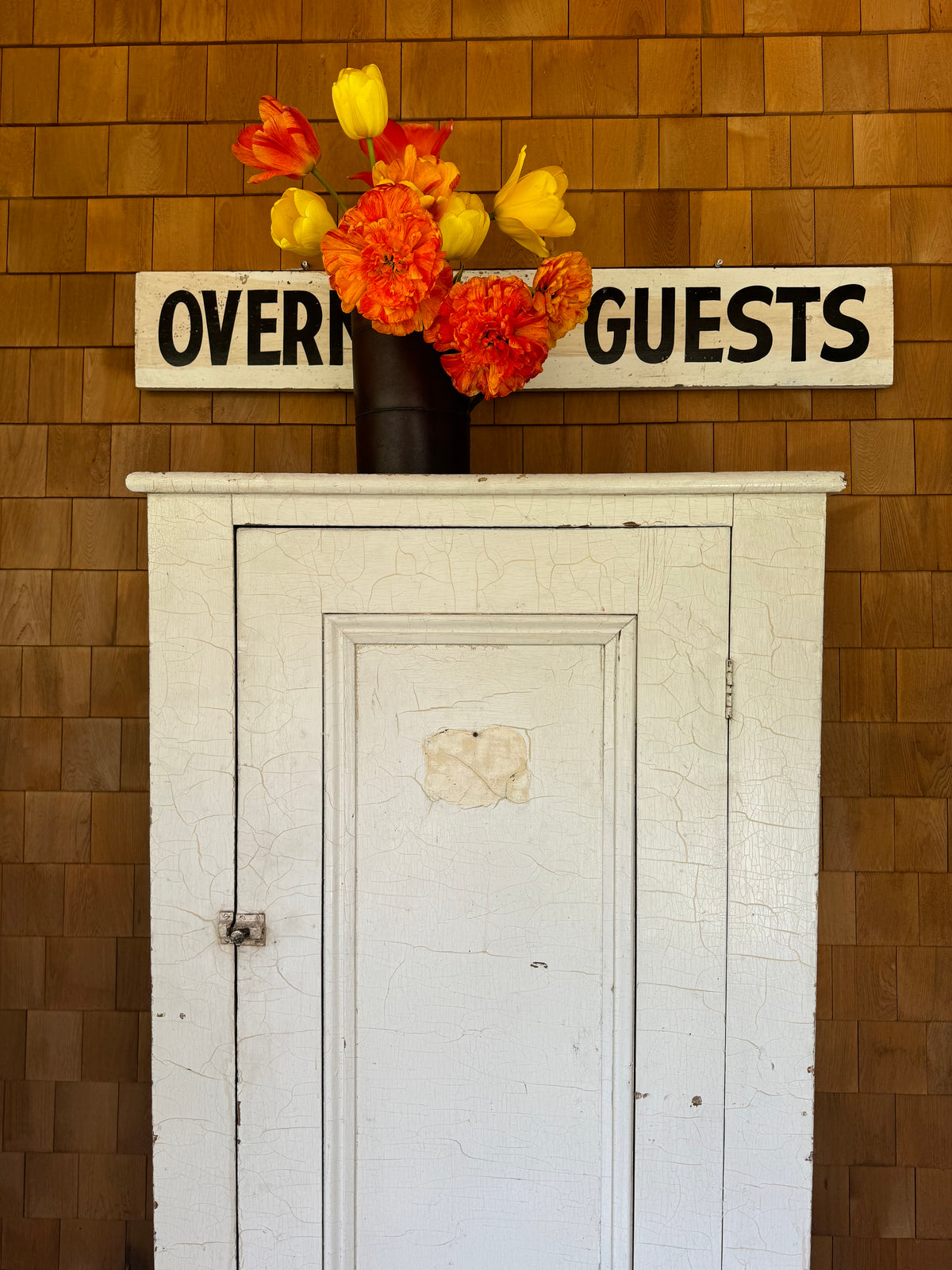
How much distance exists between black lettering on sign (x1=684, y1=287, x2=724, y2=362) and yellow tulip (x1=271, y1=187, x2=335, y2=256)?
2.10 feet

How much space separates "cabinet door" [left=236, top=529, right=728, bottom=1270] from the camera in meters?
0.93

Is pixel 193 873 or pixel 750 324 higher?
pixel 750 324

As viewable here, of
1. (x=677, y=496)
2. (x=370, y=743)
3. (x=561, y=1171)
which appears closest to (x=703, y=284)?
(x=677, y=496)

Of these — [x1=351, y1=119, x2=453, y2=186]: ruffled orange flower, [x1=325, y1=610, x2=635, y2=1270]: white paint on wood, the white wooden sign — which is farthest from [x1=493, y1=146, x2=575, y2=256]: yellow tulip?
[x1=325, y1=610, x2=635, y2=1270]: white paint on wood

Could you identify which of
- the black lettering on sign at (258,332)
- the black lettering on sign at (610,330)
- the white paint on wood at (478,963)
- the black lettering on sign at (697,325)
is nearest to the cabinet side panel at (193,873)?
the white paint on wood at (478,963)

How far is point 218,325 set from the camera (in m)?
1.46

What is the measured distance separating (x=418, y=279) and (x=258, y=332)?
1.99 feet

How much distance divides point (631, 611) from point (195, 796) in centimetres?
52

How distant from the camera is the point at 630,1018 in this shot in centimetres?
94

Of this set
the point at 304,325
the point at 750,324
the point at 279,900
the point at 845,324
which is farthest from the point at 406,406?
the point at 845,324

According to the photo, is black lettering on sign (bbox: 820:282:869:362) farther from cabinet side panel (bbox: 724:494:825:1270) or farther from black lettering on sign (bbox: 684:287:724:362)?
cabinet side panel (bbox: 724:494:825:1270)

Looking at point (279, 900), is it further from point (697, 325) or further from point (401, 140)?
point (697, 325)

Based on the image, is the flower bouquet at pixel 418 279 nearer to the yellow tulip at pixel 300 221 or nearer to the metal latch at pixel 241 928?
the yellow tulip at pixel 300 221

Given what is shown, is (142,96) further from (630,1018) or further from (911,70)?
(630,1018)
